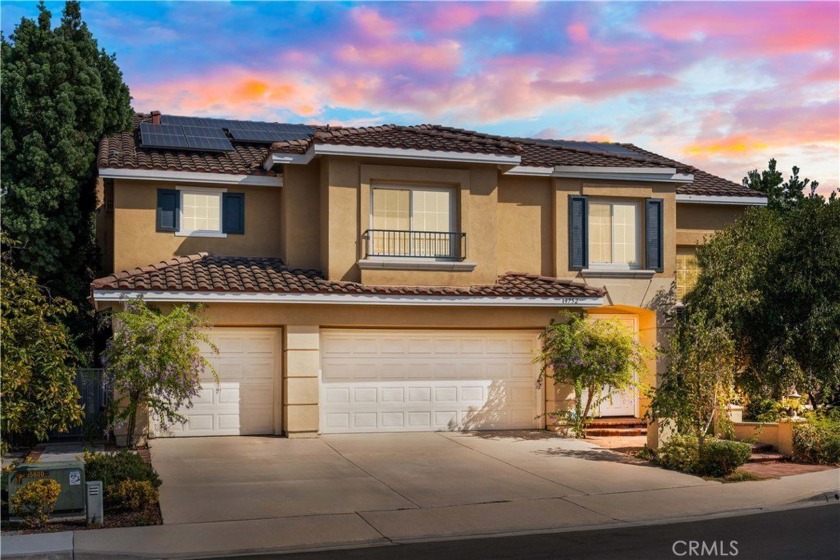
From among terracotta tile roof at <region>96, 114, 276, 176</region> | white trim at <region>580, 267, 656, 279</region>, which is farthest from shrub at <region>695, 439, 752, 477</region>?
terracotta tile roof at <region>96, 114, 276, 176</region>

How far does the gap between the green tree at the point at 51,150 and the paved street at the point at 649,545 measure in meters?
13.7

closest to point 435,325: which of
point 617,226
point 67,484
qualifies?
point 617,226

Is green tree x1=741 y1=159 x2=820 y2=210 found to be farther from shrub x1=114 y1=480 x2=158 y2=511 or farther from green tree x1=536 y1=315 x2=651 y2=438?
shrub x1=114 y1=480 x2=158 y2=511

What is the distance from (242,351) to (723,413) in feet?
34.1

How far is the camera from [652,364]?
2412cm

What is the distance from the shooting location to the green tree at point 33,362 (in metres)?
12.5

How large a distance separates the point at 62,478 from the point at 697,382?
11.8 meters

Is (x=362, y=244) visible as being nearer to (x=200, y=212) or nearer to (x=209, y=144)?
(x=200, y=212)

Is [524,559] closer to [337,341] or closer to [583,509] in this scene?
[583,509]

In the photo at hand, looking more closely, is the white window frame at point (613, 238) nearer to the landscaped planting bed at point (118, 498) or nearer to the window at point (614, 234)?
the window at point (614, 234)

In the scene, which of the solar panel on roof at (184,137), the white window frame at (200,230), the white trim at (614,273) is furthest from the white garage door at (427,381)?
the solar panel on roof at (184,137)

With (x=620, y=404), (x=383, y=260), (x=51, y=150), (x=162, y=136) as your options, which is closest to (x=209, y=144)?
(x=162, y=136)

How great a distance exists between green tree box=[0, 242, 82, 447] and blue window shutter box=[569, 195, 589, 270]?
13.7 metres

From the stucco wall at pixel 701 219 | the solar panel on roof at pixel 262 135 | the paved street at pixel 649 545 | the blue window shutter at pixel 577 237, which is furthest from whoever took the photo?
the stucco wall at pixel 701 219
